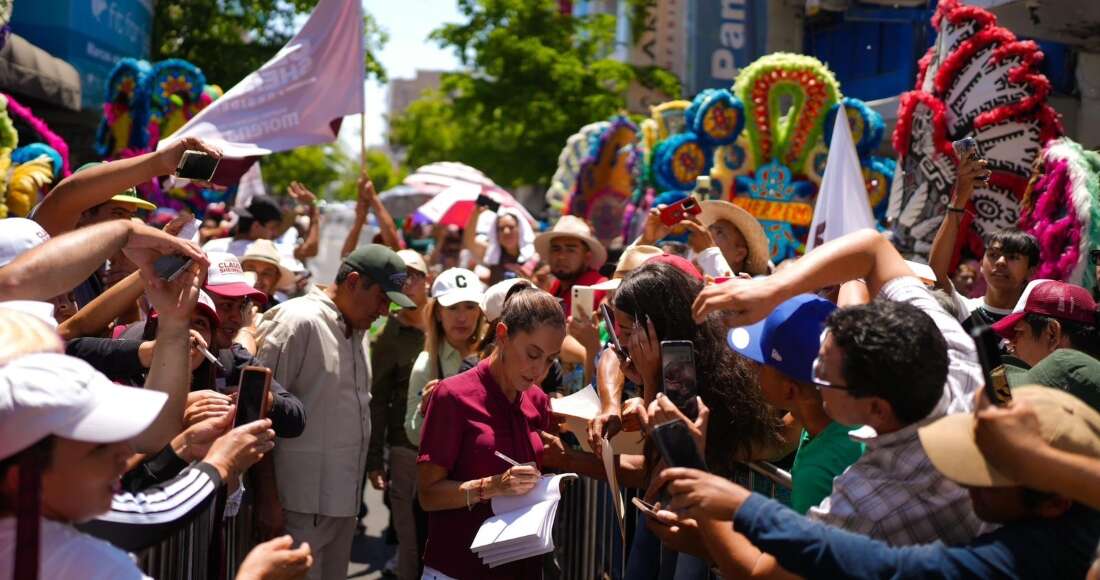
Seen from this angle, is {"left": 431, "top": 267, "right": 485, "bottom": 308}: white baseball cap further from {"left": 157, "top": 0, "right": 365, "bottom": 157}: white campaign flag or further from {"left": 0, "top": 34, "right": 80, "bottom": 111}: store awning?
{"left": 0, "top": 34, "right": 80, "bottom": 111}: store awning

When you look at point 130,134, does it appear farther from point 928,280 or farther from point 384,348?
point 928,280

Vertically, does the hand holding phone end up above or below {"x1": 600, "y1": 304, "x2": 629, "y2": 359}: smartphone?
below

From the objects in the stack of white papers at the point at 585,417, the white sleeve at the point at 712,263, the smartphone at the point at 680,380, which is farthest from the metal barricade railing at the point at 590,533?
the smartphone at the point at 680,380

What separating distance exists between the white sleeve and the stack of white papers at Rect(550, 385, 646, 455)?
1248 millimetres

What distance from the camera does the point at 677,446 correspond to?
2615 mm

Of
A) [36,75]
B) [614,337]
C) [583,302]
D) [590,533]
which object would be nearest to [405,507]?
[583,302]

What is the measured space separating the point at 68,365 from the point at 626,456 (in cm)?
242

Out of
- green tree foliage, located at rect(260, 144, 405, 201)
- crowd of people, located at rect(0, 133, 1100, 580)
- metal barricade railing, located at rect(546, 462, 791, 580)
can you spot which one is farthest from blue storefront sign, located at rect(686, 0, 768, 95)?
metal barricade railing, located at rect(546, 462, 791, 580)

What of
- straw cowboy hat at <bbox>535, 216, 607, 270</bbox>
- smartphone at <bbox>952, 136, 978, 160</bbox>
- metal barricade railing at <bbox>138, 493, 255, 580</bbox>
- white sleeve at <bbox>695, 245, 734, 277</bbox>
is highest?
smartphone at <bbox>952, 136, 978, 160</bbox>

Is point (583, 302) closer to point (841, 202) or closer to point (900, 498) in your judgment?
point (841, 202)

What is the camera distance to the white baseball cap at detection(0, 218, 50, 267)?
11.5ft

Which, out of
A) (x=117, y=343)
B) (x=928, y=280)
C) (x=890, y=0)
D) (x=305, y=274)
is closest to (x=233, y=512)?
(x=117, y=343)

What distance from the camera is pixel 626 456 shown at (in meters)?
4.16

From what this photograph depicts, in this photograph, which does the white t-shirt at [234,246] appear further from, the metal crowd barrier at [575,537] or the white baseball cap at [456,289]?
the metal crowd barrier at [575,537]
